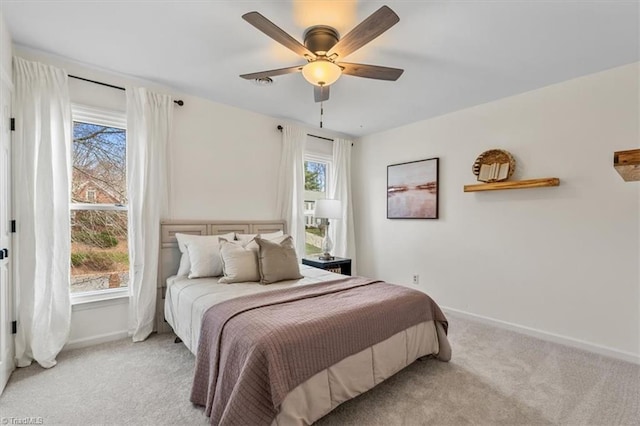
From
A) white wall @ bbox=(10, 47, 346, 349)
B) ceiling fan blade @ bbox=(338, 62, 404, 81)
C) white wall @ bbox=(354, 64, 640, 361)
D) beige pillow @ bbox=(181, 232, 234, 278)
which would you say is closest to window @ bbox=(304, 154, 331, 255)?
white wall @ bbox=(10, 47, 346, 349)

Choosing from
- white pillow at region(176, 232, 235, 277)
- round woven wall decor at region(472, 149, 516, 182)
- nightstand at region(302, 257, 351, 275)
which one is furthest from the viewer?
nightstand at region(302, 257, 351, 275)

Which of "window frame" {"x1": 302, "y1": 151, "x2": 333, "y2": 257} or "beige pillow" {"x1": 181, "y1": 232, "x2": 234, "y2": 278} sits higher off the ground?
"window frame" {"x1": 302, "y1": 151, "x2": 333, "y2": 257}

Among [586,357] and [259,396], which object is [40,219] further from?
[586,357]

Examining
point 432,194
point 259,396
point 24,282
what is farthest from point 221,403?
point 432,194

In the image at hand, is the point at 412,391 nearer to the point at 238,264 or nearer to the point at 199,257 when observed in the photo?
the point at 238,264

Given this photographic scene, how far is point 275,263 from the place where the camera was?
2.73m

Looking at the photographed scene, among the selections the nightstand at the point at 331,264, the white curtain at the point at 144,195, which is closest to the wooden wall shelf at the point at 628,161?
the nightstand at the point at 331,264

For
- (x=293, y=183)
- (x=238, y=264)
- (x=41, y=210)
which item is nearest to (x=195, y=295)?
(x=238, y=264)

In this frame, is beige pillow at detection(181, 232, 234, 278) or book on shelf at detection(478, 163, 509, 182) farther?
book on shelf at detection(478, 163, 509, 182)

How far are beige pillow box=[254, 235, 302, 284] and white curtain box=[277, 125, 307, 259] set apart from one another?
1288 millimetres

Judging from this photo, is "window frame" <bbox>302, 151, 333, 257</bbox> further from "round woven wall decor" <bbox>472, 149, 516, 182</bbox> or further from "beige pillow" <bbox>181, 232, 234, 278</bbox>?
"round woven wall decor" <bbox>472, 149, 516, 182</bbox>

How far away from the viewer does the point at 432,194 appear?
4.04m

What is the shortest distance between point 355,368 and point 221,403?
81 centimetres

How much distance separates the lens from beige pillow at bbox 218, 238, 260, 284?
8.79 ft
